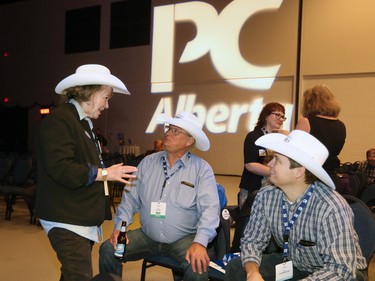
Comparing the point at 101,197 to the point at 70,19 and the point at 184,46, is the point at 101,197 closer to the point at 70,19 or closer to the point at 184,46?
the point at 184,46

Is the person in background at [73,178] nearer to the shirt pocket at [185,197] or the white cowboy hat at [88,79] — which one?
the white cowboy hat at [88,79]

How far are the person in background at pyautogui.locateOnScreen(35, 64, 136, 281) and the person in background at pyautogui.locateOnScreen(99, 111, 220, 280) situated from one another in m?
0.65

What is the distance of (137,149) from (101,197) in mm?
13634

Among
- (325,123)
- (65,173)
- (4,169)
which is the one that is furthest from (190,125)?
(4,169)

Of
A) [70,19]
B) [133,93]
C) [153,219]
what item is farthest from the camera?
[70,19]

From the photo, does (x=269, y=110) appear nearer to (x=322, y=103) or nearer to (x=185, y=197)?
(x=322, y=103)

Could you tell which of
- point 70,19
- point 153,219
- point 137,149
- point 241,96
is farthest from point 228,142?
point 153,219

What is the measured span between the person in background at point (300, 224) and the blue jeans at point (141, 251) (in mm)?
522

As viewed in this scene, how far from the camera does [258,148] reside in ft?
12.0

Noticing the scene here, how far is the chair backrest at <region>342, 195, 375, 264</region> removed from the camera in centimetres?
222

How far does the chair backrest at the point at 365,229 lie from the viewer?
2217 millimetres

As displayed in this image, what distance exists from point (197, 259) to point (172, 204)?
0.46 metres

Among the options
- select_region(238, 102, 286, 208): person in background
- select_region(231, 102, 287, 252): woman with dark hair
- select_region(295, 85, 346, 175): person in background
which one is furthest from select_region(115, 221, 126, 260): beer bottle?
select_region(295, 85, 346, 175): person in background

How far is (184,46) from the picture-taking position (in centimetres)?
1495
